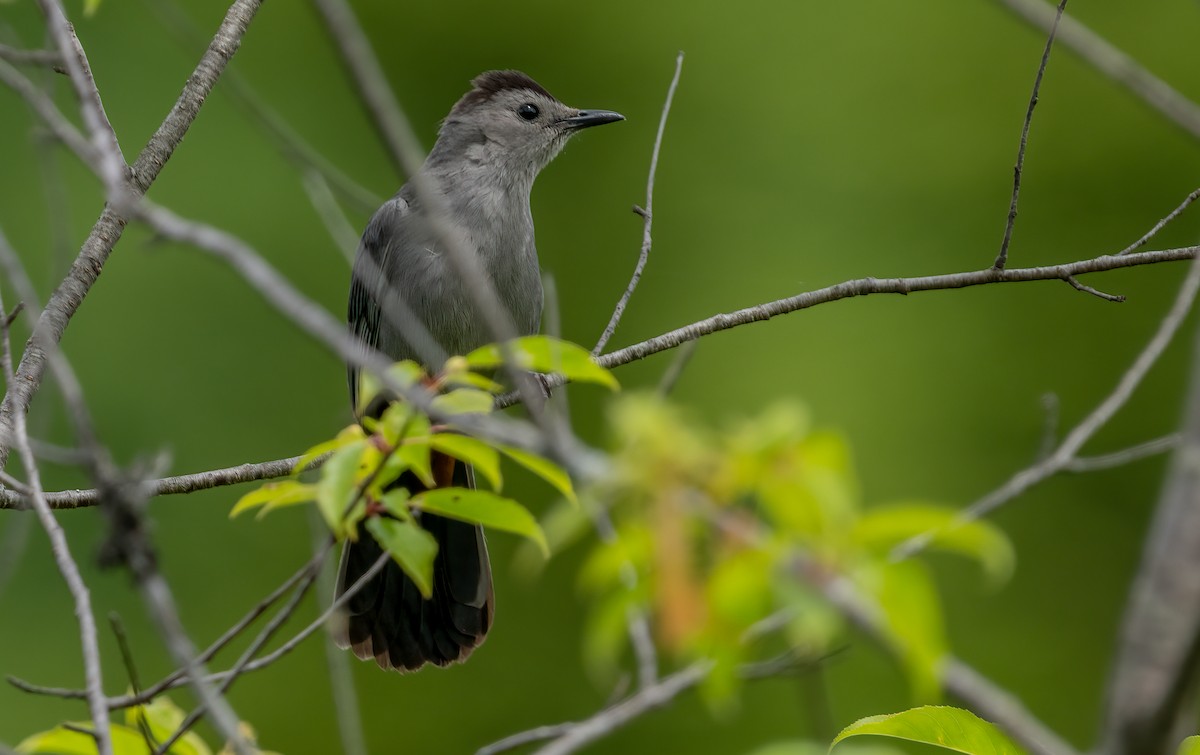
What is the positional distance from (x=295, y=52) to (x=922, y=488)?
4.13 meters

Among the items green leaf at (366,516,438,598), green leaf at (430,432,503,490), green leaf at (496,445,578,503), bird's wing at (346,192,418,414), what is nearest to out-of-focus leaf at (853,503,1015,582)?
green leaf at (496,445,578,503)

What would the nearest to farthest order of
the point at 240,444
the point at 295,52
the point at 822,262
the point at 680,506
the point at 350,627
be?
the point at 680,506 < the point at 350,627 < the point at 240,444 < the point at 822,262 < the point at 295,52

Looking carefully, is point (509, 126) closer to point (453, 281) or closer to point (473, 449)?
point (453, 281)

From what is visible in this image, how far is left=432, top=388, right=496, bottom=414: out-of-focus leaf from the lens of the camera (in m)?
2.13

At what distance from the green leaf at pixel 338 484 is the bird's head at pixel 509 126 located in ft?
9.63

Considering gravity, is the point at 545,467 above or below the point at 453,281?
below

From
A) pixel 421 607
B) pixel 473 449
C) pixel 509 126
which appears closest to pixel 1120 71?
pixel 473 449

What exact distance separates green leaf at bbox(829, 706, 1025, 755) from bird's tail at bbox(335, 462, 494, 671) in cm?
216

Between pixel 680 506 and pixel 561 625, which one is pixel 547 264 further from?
pixel 680 506

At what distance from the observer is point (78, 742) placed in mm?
2475

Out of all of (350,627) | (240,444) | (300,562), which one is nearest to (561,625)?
(300,562)

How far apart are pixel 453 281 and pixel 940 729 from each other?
2866 mm

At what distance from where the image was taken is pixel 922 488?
6.71 m

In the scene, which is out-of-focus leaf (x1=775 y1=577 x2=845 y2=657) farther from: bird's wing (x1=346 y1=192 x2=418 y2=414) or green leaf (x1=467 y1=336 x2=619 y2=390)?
bird's wing (x1=346 y1=192 x2=418 y2=414)
